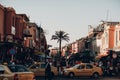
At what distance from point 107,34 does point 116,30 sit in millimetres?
6862

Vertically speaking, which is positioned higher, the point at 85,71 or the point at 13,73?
the point at 13,73

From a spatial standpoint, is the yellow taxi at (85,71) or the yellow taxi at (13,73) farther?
the yellow taxi at (85,71)

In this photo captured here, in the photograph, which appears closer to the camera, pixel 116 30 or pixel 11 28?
pixel 11 28

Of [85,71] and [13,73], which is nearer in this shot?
[13,73]

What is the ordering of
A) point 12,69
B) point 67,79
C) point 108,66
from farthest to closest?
1. point 108,66
2. point 67,79
3. point 12,69

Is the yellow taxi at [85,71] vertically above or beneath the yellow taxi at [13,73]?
beneath

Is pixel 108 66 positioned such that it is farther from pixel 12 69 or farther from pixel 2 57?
pixel 12 69

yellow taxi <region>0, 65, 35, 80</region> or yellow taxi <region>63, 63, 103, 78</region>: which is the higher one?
yellow taxi <region>0, 65, 35, 80</region>

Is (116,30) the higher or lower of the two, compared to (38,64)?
higher

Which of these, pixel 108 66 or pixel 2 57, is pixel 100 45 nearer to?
pixel 108 66

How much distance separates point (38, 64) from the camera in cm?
3888

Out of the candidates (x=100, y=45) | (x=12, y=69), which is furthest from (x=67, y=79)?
(x=100, y=45)

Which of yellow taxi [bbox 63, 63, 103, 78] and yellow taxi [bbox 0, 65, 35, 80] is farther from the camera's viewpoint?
yellow taxi [bbox 63, 63, 103, 78]

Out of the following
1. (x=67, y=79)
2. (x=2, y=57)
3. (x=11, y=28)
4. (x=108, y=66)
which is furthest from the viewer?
(x=11, y=28)
